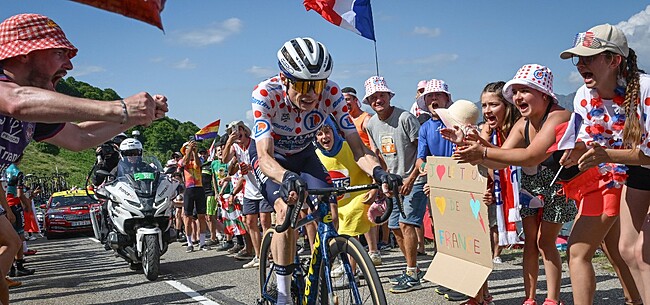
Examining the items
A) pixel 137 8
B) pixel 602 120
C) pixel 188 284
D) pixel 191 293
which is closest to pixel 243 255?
pixel 188 284

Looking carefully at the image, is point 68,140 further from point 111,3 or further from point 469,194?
point 469,194

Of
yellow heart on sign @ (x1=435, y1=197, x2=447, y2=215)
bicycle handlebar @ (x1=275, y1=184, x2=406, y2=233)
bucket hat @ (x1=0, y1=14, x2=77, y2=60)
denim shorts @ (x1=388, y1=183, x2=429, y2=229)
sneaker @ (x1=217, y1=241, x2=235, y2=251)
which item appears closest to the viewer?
bucket hat @ (x1=0, y1=14, x2=77, y2=60)

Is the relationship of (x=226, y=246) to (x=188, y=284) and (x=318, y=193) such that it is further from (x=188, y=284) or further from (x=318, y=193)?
(x=318, y=193)

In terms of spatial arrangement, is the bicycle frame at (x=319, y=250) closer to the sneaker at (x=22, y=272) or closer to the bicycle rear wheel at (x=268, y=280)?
the bicycle rear wheel at (x=268, y=280)

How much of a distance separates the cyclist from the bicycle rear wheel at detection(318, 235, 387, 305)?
443mm

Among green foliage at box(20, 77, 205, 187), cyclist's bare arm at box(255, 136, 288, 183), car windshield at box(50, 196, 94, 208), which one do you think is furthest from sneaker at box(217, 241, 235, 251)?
green foliage at box(20, 77, 205, 187)

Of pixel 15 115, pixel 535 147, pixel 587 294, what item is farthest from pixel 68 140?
pixel 587 294

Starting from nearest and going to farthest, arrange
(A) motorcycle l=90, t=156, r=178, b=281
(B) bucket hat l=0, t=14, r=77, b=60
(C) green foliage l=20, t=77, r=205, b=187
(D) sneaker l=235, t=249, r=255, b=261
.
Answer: (B) bucket hat l=0, t=14, r=77, b=60 → (A) motorcycle l=90, t=156, r=178, b=281 → (D) sneaker l=235, t=249, r=255, b=261 → (C) green foliage l=20, t=77, r=205, b=187

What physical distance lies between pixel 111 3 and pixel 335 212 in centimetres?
501

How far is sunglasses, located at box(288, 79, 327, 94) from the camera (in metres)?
4.54

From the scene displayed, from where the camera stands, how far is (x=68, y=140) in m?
3.74

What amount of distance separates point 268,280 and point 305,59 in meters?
1.77

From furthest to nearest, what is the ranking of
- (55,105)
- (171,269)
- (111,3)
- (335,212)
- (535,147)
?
(171,269), (335,212), (535,147), (55,105), (111,3)

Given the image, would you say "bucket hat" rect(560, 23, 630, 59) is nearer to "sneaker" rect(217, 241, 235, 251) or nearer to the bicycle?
the bicycle
